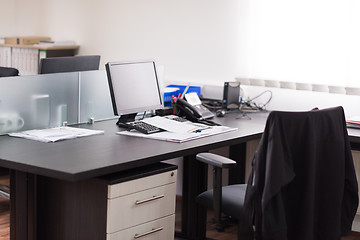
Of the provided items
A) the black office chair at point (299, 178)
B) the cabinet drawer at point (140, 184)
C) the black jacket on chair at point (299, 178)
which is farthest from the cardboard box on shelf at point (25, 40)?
the black jacket on chair at point (299, 178)

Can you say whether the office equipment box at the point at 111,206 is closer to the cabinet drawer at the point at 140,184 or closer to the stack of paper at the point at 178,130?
the cabinet drawer at the point at 140,184

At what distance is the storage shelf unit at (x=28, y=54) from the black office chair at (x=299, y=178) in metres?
2.96

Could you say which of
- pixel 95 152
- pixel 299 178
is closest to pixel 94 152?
pixel 95 152

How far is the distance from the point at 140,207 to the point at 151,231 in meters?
0.16

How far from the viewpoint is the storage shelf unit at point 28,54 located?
527 centimetres

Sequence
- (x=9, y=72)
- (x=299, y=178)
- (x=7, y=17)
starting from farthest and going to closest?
(x=7, y=17) → (x=9, y=72) → (x=299, y=178)

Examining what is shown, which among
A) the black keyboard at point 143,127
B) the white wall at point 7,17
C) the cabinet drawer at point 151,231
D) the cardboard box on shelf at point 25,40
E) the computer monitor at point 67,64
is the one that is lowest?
the cabinet drawer at point 151,231

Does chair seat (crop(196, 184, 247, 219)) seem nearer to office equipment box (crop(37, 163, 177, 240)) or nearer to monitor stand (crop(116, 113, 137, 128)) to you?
office equipment box (crop(37, 163, 177, 240))

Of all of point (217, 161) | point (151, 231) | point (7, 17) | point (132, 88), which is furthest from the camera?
point (7, 17)

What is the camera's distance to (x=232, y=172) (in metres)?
4.38

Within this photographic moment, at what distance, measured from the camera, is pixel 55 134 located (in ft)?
10.2

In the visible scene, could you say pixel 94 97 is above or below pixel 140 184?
above

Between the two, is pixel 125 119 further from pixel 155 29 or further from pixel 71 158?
pixel 155 29

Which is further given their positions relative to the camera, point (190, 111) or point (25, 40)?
point (25, 40)
